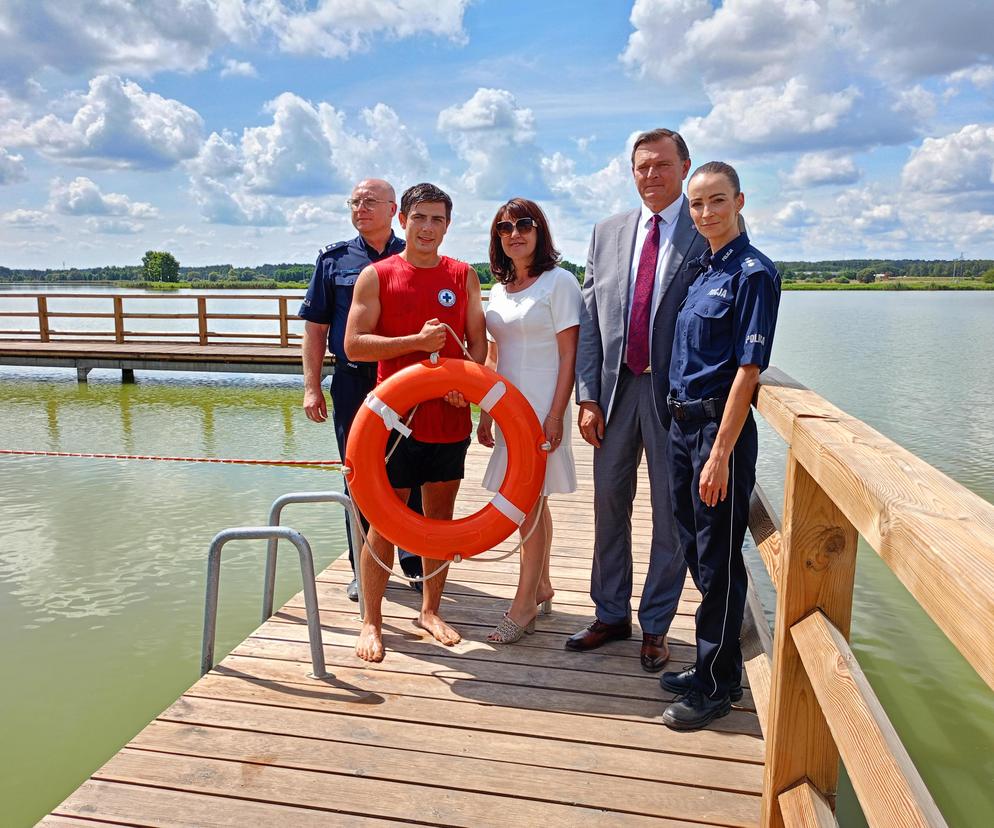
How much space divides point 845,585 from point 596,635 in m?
1.10

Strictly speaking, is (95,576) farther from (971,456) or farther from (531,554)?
(971,456)

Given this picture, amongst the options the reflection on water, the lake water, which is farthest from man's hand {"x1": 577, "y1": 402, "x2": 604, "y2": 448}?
the reflection on water

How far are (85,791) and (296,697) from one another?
0.49 meters

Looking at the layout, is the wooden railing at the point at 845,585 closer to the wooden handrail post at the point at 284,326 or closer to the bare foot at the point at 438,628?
the bare foot at the point at 438,628

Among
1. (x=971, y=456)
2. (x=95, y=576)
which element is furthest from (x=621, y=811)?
(x=971, y=456)

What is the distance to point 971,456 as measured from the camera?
7035 millimetres

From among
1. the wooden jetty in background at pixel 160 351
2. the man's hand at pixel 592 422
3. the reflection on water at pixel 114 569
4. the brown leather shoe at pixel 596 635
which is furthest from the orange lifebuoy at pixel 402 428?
the wooden jetty in background at pixel 160 351

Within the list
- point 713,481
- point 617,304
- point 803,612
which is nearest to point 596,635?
point 713,481

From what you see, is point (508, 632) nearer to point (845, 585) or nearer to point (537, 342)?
point (537, 342)

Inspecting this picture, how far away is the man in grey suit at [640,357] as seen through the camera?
194 centimetres

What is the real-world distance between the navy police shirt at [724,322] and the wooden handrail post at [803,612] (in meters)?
0.35

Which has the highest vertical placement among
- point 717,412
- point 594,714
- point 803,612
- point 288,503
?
point 717,412

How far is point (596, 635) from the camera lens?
2180 millimetres

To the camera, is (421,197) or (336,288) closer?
(421,197)
